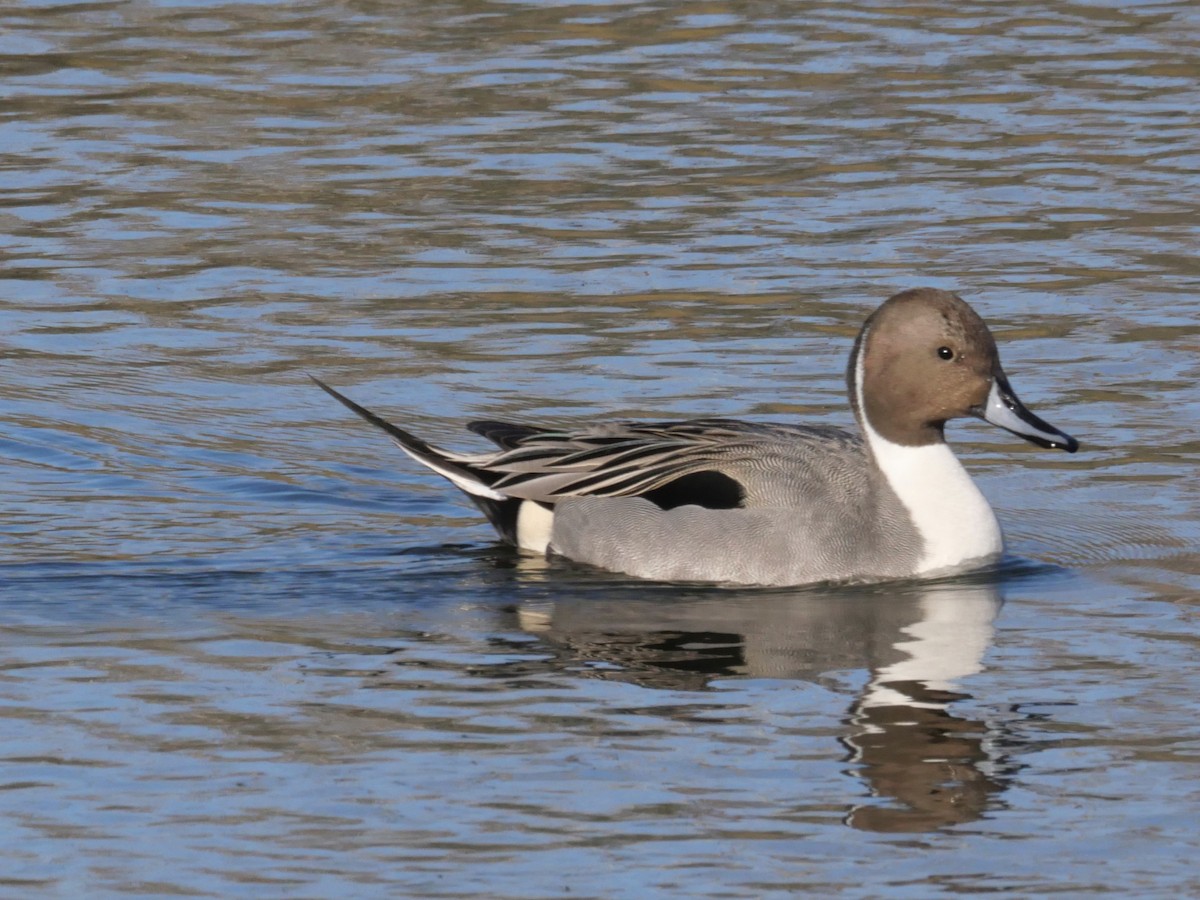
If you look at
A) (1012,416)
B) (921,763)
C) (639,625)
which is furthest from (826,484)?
(921,763)

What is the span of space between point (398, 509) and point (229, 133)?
217 inches

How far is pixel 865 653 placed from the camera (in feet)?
24.7

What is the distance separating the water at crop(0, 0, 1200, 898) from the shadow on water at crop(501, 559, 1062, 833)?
0.07 ft

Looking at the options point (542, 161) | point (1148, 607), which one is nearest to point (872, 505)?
point (1148, 607)

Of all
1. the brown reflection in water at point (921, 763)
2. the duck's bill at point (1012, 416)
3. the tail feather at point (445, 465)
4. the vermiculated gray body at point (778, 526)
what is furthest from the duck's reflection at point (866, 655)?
the tail feather at point (445, 465)

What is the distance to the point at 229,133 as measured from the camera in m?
14.4

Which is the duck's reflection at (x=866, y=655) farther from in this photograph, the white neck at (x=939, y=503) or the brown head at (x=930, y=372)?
the brown head at (x=930, y=372)

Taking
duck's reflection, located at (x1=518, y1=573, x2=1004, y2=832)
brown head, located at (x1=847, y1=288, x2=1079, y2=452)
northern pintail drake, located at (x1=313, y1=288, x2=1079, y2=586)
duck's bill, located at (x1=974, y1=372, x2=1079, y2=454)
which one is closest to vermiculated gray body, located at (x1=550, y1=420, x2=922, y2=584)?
northern pintail drake, located at (x1=313, y1=288, x2=1079, y2=586)

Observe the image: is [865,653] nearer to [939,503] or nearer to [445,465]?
[939,503]

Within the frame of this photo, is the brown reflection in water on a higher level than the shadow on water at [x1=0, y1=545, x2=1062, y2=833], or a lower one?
higher

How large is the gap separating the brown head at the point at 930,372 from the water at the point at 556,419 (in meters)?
0.55

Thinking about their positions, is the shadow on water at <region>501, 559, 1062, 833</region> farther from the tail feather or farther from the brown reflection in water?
the tail feather

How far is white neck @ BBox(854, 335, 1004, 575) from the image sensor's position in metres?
8.48

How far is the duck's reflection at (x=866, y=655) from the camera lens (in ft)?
20.6
